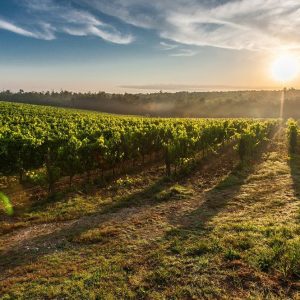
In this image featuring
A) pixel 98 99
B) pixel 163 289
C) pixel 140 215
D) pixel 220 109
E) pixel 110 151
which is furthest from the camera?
pixel 98 99

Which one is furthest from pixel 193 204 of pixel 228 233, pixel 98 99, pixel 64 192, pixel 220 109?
pixel 98 99

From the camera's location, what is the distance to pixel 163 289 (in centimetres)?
897

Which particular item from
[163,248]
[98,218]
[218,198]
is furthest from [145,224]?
[218,198]

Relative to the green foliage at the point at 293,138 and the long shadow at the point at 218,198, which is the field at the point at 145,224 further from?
the green foliage at the point at 293,138

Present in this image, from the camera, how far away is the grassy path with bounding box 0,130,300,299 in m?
9.02

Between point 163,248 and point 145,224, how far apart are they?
2.39 m

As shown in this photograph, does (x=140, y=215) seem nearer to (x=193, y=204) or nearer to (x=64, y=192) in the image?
(x=193, y=204)

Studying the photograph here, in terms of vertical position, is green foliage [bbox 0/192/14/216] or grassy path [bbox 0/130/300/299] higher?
grassy path [bbox 0/130/300/299]

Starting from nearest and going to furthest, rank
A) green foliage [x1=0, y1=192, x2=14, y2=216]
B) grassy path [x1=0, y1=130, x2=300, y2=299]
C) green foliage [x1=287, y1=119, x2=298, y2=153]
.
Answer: grassy path [x1=0, y1=130, x2=300, y2=299]
green foliage [x1=0, y1=192, x2=14, y2=216]
green foliage [x1=287, y1=119, x2=298, y2=153]

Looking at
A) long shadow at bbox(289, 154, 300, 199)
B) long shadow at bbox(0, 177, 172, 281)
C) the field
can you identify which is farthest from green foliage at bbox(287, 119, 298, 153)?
long shadow at bbox(0, 177, 172, 281)

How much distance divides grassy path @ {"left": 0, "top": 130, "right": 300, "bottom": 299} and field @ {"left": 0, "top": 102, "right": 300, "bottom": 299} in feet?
0.11

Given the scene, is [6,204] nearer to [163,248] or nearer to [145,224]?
[145,224]

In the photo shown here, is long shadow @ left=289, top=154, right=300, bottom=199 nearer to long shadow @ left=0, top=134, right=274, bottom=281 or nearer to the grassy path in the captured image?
the grassy path

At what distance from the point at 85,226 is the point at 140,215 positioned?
2329 mm
